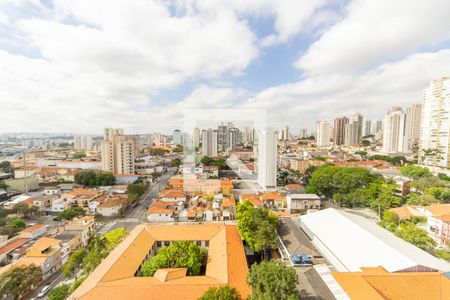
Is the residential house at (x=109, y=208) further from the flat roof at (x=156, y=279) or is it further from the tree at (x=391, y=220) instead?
the tree at (x=391, y=220)

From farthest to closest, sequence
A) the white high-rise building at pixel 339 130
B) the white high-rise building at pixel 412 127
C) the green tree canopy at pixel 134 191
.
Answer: the white high-rise building at pixel 339 130 < the white high-rise building at pixel 412 127 < the green tree canopy at pixel 134 191

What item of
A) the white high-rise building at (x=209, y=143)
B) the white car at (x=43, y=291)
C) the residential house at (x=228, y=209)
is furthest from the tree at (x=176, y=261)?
the white high-rise building at (x=209, y=143)

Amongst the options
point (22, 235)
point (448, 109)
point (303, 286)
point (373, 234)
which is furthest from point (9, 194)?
point (448, 109)

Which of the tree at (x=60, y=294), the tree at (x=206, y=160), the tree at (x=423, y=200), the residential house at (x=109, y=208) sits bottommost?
the residential house at (x=109, y=208)

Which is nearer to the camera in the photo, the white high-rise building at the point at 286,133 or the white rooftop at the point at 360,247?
the white rooftop at the point at 360,247

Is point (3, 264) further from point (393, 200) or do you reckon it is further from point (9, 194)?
point (393, 200)

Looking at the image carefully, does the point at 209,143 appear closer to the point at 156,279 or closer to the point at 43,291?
the point at 43,291

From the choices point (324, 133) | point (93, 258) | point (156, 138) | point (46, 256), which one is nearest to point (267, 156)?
point (93, 258)
